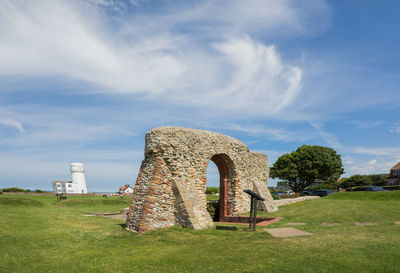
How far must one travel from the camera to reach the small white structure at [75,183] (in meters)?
72.5

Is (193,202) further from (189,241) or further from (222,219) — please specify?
(222,219)

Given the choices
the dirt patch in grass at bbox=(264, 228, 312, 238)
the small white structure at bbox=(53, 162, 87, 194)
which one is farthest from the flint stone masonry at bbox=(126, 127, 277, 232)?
the small white structure at bbox=(53, 162, 87, 194)

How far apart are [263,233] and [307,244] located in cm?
237

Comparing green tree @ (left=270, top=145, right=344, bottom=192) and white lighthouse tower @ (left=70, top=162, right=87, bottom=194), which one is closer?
green tree @ (left=270, top=145, right=344, bottom=192)

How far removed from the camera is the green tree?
4528 cm

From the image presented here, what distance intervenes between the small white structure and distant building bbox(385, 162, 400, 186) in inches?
2963

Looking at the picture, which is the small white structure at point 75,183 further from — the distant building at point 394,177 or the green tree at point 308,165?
the distant building at point 394,177

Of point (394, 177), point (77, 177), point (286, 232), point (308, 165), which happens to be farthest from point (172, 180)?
point (77, 177)

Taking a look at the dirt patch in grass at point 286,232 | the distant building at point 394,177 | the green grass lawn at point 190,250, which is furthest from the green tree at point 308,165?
the dirt patch in grass at point 286,232

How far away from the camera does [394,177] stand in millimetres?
53062

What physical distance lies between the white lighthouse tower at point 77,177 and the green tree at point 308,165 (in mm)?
54148

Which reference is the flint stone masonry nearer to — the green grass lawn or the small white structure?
the green grass lawn

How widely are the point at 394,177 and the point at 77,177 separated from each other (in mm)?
77027

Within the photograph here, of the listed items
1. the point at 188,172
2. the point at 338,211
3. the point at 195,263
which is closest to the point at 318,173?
the point at 338,211
